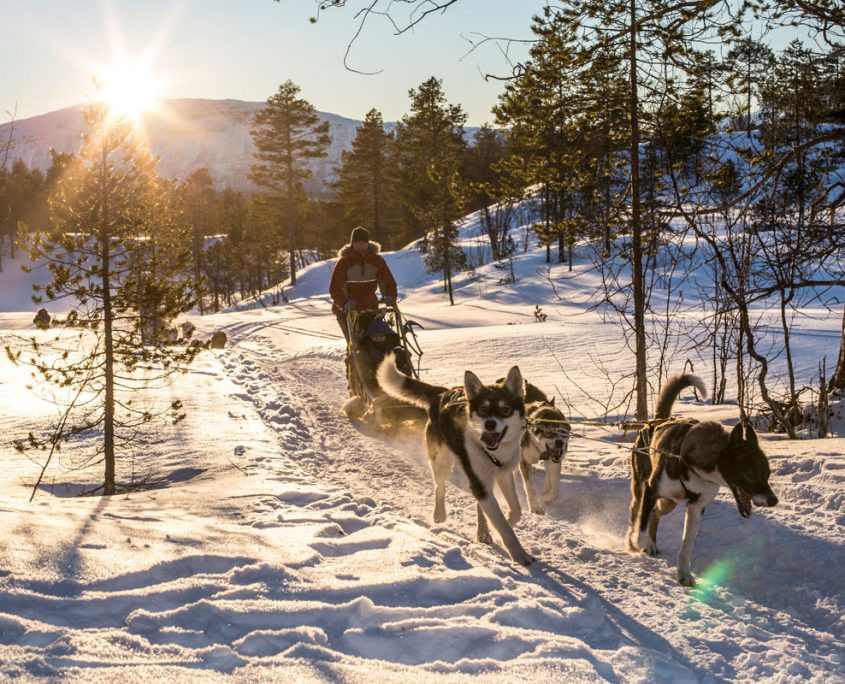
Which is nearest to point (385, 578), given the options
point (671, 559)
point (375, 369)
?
point (671, 559)

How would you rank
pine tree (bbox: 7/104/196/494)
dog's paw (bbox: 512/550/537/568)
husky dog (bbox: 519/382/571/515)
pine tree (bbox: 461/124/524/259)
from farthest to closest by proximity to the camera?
pine tree (bbox: 461/124/524/259) < pine tree (bbox: 7/104/196/494) < husky dog (bbox: 519/382/571/515) < dog's paw (bbox: 512/550/537/568)

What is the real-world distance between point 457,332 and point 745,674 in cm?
1605

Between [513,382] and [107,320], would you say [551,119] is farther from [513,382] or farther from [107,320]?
[107,320]

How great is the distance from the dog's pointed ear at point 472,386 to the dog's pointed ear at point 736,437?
1.77 m

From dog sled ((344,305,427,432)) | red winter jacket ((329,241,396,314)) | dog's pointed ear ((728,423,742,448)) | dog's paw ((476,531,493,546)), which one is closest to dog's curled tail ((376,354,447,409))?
dog's paw ((476,531,493,546))

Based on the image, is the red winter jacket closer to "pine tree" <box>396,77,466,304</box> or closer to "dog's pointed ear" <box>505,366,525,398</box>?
"dog's pointed ear" <box>505,366,525,398</box>

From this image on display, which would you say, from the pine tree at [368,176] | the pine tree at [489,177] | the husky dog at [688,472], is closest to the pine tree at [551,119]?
the husky dog at [688,472]

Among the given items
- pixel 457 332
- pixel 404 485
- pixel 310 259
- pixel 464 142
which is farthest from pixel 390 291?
pixel 310 259

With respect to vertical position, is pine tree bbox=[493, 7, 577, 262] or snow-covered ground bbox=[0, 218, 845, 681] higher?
pine tree bbox=[493, 7, 577, 262]

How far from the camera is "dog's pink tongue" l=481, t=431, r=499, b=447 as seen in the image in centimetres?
491

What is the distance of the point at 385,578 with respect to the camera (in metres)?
4.17

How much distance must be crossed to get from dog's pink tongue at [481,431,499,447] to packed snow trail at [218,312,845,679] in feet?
2.78

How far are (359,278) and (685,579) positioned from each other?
666cm

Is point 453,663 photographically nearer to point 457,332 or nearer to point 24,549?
point 24,549
